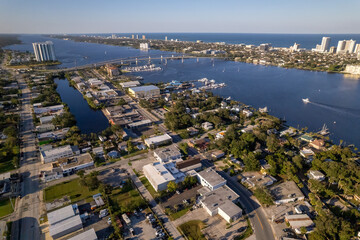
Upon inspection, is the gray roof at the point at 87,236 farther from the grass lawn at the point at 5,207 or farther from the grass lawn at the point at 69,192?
the grass lawn at the point at 5,207

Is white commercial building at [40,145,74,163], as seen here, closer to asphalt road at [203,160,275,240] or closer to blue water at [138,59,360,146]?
asphalt road at [203,160,275,240]

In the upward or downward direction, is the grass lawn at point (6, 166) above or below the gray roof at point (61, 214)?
below

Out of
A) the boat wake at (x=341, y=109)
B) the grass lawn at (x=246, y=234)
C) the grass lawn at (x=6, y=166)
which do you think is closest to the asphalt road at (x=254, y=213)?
the grass lawn at (x=246, y=234)

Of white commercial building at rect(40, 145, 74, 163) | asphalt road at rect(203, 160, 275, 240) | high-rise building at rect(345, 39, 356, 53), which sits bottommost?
asphalt road at rect(203, 160, 275, 240)

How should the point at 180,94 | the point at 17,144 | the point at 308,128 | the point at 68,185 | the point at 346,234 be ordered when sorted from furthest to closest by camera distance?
1. the point at 180,94
2. the point at 308,128
3. the point at 17,144
4. the point at 68,185
5. the point at 346,234

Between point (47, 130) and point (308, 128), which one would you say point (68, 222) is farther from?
point (308, 128)

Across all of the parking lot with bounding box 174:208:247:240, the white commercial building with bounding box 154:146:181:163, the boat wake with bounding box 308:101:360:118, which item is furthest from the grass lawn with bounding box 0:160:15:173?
the boat wake with bounding box 308:101:360:118

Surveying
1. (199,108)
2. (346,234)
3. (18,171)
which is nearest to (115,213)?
(18,171)
